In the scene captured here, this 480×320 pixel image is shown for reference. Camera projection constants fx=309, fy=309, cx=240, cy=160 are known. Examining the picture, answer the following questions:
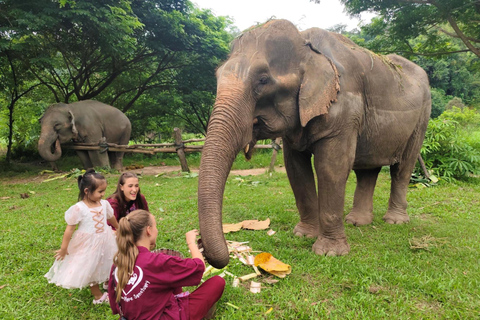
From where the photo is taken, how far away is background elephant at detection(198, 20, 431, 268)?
8.75 feet

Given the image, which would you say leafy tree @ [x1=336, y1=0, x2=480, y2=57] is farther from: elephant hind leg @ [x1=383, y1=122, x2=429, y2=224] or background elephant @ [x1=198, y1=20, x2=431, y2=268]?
elephant hind leg @ [x1=383, y1=122, x2=429, y2=224]

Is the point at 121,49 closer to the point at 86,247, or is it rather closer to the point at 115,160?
the point at 115,160

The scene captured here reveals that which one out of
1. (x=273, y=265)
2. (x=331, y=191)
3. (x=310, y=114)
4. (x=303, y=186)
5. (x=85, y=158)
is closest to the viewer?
(x=310, y=114)

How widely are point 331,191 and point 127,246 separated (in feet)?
7.52

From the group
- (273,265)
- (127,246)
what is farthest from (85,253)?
(273,265)

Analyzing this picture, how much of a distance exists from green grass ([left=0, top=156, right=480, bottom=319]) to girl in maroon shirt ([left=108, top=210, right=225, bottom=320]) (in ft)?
1.94

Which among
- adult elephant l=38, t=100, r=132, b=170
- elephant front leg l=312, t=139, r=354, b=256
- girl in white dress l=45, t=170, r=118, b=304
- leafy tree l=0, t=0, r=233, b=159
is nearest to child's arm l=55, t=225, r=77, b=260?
girl in white dress l=45, t=170, r=118, b=304

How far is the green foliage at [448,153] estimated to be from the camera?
26.9 feet

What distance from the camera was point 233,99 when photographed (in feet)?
9.05

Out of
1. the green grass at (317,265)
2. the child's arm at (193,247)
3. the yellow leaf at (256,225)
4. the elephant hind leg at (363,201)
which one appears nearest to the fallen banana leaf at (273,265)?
the green grass at (317,265)

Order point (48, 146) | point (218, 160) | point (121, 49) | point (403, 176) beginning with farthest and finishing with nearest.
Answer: point (121, 49), point (48, 146), point (403, 176), point (218, 160)

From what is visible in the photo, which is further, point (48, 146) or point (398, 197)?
point (48, 146)

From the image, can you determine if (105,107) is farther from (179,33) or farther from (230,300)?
(230,300)

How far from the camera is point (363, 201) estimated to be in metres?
4.96
